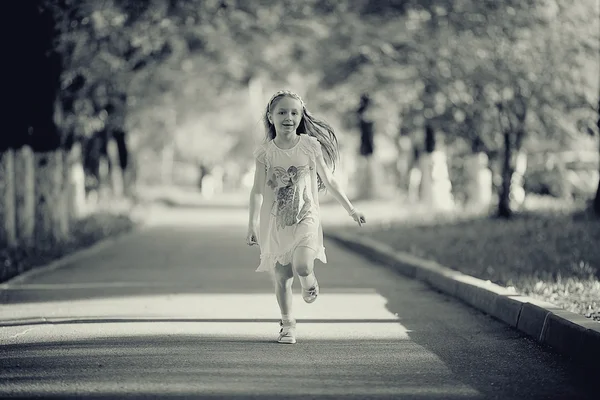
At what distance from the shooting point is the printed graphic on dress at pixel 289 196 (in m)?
8.20

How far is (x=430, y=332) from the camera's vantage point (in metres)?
9.07

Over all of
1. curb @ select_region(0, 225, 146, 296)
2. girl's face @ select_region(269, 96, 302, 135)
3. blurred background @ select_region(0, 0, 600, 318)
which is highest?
blurred background @ select_region(0, 0, 600, 318)

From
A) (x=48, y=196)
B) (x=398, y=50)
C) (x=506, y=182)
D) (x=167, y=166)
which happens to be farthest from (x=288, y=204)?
(x=167, y=166)

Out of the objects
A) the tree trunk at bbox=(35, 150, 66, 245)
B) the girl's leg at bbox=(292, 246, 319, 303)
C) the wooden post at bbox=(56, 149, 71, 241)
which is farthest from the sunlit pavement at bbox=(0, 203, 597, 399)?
the wooden post at bbox=(56, 149, 71, 241)

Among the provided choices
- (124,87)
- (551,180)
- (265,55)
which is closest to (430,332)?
(124,87)

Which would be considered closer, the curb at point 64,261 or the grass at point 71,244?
the curb at point 64,261

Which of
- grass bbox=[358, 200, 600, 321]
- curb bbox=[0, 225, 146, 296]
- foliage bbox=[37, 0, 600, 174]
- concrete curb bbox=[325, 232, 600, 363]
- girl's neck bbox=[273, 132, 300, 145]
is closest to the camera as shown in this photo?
concrete curb bbox=[325, 232, 600, 363]

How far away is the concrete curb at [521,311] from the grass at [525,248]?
1.09ft

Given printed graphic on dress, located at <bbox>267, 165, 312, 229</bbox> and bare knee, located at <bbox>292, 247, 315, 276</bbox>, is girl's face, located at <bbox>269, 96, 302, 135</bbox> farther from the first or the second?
bare knee, located at <bbox>292, 247, 315, 276</bbox>

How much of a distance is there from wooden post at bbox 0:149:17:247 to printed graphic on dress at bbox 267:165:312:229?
35.2ft

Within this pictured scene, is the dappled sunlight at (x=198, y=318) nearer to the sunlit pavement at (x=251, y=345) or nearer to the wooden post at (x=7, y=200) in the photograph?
the sunlit pavement at (x=251, y=345)

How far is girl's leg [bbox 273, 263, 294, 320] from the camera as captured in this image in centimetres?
836

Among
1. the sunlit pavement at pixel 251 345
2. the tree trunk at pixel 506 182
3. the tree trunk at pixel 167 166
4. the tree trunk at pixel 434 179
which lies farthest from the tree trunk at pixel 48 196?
the tree trunk at pixel 167 166

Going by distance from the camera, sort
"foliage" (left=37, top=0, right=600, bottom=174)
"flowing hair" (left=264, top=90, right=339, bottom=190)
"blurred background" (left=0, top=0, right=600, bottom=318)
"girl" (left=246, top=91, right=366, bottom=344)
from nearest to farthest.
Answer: "girl" (left=246, top=91, right=366, bottom=344)
"flowing hair" (left=264, top=90, right=339, bottom=190)
"blurred background" (left=0, top=0, right=600, bottom=318)
"foliage" (left=37, top=0, right=600, bottom=174)
